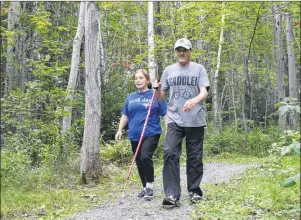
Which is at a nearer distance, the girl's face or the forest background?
the girl's face

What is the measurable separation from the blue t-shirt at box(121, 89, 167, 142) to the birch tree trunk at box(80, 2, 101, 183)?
1914 mm

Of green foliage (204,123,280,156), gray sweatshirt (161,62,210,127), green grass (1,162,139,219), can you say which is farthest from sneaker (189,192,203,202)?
green foliage (204,123,280,156)

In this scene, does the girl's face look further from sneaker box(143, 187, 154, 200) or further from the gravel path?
the gravel path

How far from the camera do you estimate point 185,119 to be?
491 cm

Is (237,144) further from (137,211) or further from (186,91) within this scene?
(137,211)

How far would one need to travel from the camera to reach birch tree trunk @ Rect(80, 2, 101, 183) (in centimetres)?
746

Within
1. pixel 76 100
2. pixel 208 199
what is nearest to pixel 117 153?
pixel 76 100

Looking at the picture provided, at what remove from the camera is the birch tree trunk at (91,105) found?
746cm

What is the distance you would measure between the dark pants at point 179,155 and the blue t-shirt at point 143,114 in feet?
1.94

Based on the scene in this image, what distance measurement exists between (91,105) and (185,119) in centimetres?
309

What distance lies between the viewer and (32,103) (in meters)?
7.91

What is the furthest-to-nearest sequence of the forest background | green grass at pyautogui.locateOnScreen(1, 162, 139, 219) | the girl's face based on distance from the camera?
1. the forest background
2. the girl's face
3. green grass at pyautogui.locateOnScreen(1, 162, 139, 219)

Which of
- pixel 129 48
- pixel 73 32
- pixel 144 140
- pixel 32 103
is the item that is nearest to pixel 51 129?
pixel 32 103

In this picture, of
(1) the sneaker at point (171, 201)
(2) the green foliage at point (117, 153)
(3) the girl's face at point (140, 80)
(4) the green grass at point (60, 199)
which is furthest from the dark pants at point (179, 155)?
(2) the green foliage at point (117, 153)
